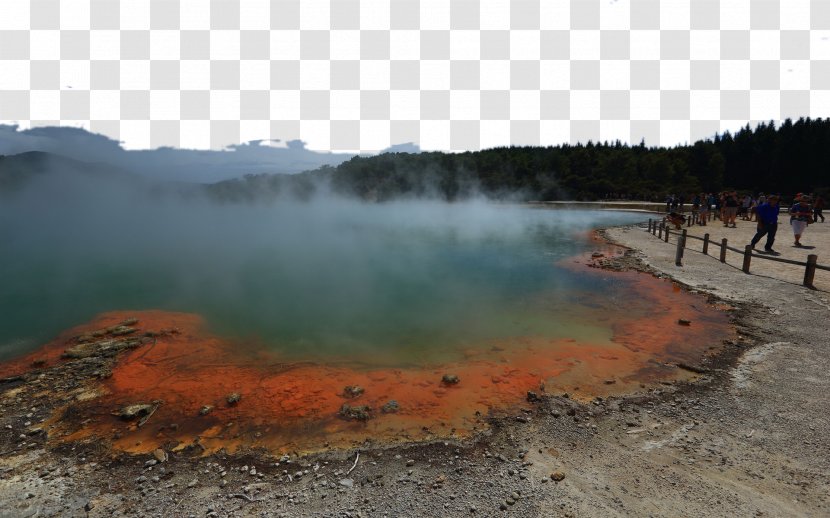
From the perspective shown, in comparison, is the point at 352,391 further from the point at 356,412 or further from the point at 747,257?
the point at 747,257

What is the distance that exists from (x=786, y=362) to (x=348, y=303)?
875 centimetres

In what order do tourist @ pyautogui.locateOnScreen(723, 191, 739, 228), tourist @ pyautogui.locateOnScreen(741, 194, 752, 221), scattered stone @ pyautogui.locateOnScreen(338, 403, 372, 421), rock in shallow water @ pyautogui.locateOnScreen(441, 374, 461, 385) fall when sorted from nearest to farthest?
scattered stone @ pyautogui.locateOnScreen(338, 403, 372, 421)
rock in shallow water @ pyautogui.locateOnScreen(441, 374, 461, 385)
tourist @ pyautogui.locateOnScreen(723, 191, 739, 228)
tourist @ pyautogui.locateOnScreen(741, 194, 752, 221)

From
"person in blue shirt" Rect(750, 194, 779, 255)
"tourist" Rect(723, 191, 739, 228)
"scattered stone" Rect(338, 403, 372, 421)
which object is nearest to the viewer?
"scattered stone" Rect(338, 403, 372, 421)

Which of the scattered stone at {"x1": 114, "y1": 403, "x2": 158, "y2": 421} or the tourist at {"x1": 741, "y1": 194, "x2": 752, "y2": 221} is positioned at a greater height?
→ the tourist at {"x1": 741, "y1": 194, "x2": 752, "y2": 221}

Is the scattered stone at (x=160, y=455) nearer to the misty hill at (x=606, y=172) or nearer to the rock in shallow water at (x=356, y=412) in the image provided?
the rock in shallow water at (x=356, y=412)

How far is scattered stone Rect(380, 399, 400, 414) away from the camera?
17.2ft

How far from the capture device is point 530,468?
12.9 ft

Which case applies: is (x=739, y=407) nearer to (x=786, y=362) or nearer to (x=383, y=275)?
(x=786, y=362)

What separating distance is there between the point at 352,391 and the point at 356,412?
683 millimetres

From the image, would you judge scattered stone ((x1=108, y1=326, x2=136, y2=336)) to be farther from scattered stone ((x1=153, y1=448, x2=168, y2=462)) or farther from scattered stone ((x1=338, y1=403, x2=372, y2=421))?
scattered stone ((x1=338, y1=403, x2=372, y2=421))

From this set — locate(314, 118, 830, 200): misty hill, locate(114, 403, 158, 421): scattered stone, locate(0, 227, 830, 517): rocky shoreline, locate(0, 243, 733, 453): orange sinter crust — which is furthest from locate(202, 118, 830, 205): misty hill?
locate(114, 403, 158, 421): scattered stone

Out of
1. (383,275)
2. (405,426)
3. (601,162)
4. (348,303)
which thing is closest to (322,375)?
(405,426)

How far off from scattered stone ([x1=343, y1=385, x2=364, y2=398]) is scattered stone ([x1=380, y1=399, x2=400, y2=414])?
551mm

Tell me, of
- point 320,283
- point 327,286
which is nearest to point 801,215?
point 327,286
